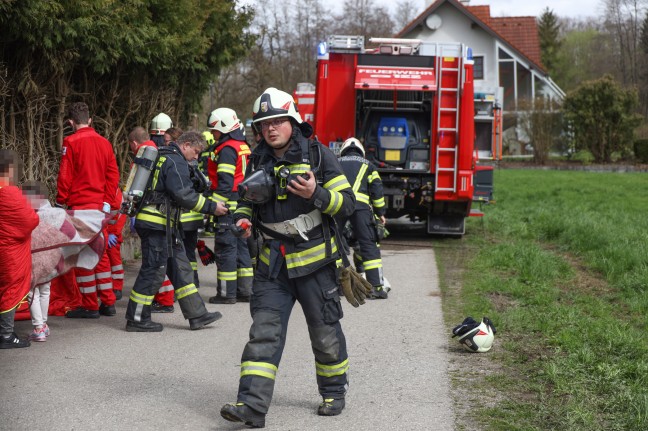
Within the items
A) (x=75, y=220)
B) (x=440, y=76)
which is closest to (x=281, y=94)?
(x=75, y=220)

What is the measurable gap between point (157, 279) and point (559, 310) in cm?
362

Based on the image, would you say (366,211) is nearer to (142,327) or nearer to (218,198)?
(218,198)

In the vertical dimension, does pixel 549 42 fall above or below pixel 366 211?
above

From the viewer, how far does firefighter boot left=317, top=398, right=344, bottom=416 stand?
→ 5.60 meters

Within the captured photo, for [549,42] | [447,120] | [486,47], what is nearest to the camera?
[447,120]

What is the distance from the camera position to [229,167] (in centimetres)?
939

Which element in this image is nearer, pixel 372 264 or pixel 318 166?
pixel 318 166

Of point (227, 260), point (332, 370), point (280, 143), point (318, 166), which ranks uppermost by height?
point (280, 143)

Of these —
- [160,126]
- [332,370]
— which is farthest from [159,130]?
[332,370]

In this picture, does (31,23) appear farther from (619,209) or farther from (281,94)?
(619,209)

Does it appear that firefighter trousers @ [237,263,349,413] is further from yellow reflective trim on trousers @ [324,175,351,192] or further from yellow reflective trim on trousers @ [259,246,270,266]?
yellow reflective trim on trousers @ [324,175,351,192]

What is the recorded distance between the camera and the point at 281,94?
5652 millimetres

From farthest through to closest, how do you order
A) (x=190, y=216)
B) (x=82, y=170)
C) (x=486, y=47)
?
1. (x=486, y=47)
2. (x=82, y=170)
3. (x=190, y=216)

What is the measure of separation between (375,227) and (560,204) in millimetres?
12481
